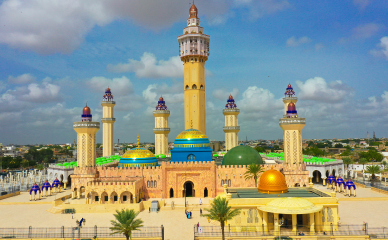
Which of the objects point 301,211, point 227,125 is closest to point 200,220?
point 301,211

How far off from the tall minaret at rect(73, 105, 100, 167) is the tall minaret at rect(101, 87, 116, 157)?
65.4 ft

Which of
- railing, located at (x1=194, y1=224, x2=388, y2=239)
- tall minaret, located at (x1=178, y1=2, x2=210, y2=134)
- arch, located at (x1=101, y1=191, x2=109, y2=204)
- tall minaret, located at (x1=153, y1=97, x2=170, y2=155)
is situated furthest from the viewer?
tall minaret, located at (x1=153, y1=97, x2=170, y2=155)

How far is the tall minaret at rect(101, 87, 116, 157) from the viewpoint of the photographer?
176 feet

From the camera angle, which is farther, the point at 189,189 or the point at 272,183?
the point at 189,189

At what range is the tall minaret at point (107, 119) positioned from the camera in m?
53.8

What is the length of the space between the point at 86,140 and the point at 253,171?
1860 cm

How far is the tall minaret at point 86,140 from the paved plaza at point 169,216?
575 cm

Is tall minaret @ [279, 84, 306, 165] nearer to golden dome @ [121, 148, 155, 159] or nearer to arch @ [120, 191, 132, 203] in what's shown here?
golden dome @ [121, 148, 155, 159]

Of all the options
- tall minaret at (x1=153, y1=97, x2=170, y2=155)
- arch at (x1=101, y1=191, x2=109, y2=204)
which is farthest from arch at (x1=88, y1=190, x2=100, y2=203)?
tall minaret at (x1=153, y1=97, x2=170, y2=155)

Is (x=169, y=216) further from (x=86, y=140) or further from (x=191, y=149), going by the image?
(x=86, y=140)

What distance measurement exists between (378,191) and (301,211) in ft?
74.4

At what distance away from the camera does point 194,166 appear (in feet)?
106

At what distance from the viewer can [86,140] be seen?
33500mm

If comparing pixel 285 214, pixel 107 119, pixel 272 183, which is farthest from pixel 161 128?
pixel 285 214
